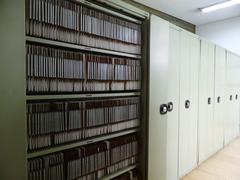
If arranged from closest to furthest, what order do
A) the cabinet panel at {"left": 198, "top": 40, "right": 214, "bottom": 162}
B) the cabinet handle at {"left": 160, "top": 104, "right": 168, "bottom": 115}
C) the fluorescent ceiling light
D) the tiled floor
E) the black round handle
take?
the cabinet handle at {"left": 160, "top": 104, "right": 168, "bottom": 115} → the black round handle → the tiled floor → the cabinet panel at {"left": 198, "top": 40, "right": 214, "bottom": 162} → the fluorescent ceiling light

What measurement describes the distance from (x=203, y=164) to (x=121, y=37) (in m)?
2.30

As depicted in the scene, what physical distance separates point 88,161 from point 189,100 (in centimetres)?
160

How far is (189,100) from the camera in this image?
2402 mm

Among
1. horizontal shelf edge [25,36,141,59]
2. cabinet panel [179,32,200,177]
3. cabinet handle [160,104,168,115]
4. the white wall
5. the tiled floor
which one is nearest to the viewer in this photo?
horizontal shelf edge [25,36,141,59]

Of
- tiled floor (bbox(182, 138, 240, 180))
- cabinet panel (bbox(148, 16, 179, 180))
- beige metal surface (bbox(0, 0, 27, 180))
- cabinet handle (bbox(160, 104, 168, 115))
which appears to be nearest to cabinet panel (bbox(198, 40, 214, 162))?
tiled floor (bbox(182, 138, 240, 180))

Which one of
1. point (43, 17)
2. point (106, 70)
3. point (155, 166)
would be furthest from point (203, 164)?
point (43, 17)

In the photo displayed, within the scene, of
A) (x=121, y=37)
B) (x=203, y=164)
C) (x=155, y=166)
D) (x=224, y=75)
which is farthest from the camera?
(x=224, y=75)

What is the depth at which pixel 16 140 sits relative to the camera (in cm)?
92

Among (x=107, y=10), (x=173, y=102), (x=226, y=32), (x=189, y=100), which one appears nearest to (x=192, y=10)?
(x=226, y=32)

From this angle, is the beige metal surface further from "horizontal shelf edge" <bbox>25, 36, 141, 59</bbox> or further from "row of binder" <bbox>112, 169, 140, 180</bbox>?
"row of binder" <bbox>112, 169, 140, 180</bbox>

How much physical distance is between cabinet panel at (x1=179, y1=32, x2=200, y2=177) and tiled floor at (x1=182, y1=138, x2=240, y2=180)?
0.38ft

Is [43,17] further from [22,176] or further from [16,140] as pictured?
[22,176]

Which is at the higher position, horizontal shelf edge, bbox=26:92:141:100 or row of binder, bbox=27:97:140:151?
horizontal shelf edge, bbox=26:92:141:100

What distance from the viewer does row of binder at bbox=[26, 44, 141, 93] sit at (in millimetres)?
1037
